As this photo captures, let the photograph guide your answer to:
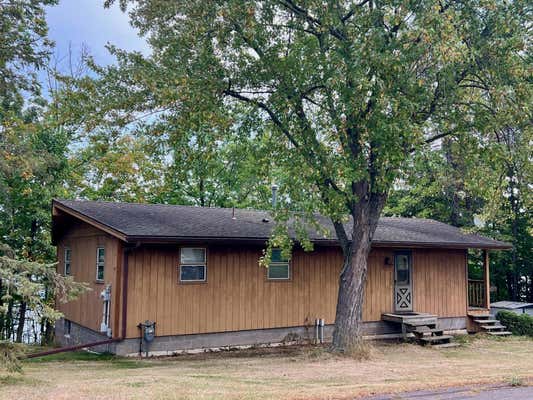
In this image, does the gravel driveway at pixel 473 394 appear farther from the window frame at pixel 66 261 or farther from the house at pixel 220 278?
the window frame at pixel 66 261

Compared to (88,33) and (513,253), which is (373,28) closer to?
(513,253)

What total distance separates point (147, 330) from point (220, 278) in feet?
7.46

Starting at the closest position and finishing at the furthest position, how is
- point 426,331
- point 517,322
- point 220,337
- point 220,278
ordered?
point 220,337 < point 220,278 < point 426,331 < point 517,322

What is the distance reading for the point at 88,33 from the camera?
24.9 m

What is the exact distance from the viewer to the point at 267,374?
941 centimetres

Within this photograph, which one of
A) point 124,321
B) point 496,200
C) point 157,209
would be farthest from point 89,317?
point 496,200

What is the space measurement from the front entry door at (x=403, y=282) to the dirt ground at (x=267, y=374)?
2.25 meters

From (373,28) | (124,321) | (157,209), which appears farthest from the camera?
(157,209)

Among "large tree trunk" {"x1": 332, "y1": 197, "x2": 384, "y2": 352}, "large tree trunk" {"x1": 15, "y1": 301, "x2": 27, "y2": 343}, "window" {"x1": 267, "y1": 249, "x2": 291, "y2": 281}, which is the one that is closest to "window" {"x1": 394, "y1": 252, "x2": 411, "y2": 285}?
"window" {"x1": 267, "y1": 249, "x2": 291, "y2": 281}

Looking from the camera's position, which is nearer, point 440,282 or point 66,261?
point 66,261

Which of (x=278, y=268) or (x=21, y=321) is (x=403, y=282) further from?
(x=21, y=321)

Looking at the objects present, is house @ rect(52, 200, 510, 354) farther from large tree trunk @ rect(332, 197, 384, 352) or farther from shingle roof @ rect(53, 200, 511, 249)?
large tree trunk @ rect(332, 197, 384, 352)

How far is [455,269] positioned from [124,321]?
10753mm

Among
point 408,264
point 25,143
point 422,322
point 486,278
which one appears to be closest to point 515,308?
point 486,278
